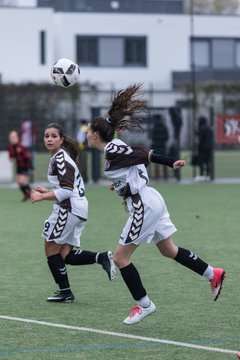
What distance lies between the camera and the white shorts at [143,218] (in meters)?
9.06

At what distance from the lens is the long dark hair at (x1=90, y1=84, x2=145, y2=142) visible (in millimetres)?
9203

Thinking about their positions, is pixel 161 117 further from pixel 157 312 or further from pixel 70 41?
pixel 70 41

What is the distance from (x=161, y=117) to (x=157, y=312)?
22045 mm

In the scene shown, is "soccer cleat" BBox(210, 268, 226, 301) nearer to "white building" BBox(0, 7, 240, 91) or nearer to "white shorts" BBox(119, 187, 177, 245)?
"white shorts" BBox(119, 187, 177, 245)

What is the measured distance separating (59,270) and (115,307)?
2.50 ft

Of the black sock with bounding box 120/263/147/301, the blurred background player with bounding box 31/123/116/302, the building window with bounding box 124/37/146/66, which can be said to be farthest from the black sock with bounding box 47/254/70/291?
the building window with bounding box 124/37/146/66

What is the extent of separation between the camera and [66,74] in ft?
38.8

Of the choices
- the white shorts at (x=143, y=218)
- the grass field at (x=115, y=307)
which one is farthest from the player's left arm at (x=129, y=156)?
the grass field at (x=115, y=307)

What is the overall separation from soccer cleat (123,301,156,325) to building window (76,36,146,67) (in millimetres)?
50177

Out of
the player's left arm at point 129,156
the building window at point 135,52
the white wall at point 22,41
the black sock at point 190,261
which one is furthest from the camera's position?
the building window at point 135,52

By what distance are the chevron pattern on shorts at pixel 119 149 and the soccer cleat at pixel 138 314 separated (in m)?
1.31

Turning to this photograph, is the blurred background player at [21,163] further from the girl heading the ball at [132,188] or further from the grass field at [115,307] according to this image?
the girl heading the ball at [132,188]

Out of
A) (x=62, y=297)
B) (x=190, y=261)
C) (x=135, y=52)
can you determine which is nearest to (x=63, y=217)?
(x=62, y=297)

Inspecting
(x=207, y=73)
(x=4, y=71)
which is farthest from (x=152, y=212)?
(x=207, y=73)
